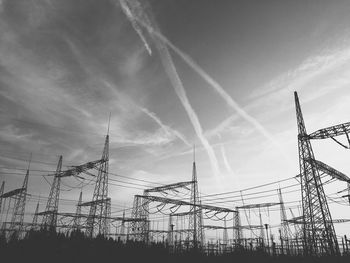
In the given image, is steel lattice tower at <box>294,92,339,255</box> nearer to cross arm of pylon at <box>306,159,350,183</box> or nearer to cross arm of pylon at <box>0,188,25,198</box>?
cross arm of pylon at <box>306,159,350,183</box>

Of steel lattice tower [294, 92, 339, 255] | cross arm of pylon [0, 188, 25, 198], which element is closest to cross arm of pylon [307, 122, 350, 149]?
steel lattice tower [294, 92, 339, 255]

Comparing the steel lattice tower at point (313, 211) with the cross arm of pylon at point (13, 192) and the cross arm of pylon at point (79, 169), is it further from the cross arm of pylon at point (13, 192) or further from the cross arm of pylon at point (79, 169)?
the cross arm of pylon at point (13, 192)

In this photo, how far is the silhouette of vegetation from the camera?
9.59 m

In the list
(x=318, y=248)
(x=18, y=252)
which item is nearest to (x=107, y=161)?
(x=18, y=252)

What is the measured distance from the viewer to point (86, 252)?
1078 centimetres

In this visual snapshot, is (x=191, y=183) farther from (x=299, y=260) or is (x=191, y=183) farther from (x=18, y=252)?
(x=18, y=252)

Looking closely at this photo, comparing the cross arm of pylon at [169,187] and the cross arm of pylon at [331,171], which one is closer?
the cross arm of pylon at [331,171]

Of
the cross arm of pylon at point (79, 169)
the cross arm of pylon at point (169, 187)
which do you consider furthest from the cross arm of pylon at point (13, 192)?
the cross arm of pylon at point (169, 187)

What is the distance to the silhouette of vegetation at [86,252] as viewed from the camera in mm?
9594

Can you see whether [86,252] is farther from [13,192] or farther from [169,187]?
[13,192]

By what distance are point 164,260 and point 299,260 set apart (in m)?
8.40

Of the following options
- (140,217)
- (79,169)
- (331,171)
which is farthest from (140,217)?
(331,171)

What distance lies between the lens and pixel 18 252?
9.47 metres

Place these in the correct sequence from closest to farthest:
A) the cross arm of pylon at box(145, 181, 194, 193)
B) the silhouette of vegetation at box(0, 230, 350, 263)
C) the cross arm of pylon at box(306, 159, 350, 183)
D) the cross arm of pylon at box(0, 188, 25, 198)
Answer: the silhouette of vegetation at box(0, 230, 350, 263)
the cross arm of pylon at box(306, 159, 350, 183)
the cross arm of pylon at box(145, 181, 194, 193)
the cross arm of pylon at box(0, 188, 25, 198)
